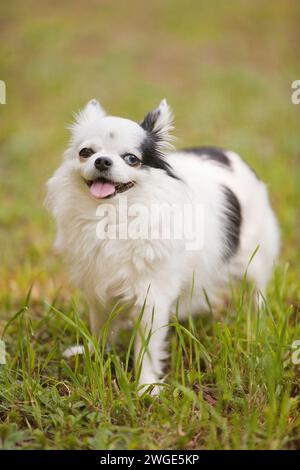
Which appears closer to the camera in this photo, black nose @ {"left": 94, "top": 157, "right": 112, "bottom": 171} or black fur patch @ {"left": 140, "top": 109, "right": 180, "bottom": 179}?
black nose @ {"left": 94, "top": 157, "right": 112, "bottom": 171}

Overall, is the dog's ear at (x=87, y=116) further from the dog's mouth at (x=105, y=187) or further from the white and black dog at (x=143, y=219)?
the dog's mouth at (x=105, y=187)

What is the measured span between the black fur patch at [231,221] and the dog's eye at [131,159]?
0.75 m

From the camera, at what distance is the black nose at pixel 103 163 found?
2.20 meters

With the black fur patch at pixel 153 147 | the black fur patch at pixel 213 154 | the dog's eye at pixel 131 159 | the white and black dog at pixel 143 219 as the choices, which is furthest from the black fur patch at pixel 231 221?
the dog's eye at pixel 131 159

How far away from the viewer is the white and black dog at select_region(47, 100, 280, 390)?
231 cm

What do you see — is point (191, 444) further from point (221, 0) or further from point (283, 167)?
point (221, 0)

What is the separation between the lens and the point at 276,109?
7.93 metres

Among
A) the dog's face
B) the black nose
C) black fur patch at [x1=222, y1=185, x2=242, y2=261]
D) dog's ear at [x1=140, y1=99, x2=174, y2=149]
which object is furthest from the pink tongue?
black fur patch at [x1=222, y1=185, x2=242, y2=261]

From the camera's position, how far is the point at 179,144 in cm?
670

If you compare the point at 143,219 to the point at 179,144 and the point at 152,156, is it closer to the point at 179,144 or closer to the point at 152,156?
the point at 152,156

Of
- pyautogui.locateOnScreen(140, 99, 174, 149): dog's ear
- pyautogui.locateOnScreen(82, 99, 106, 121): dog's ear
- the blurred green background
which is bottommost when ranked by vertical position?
pyautogui.locateOnScreen(140, 99, 174, 149): dog's ear

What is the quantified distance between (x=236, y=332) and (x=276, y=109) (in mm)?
6174

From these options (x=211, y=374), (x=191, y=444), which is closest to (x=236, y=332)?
(x=211, y=374)

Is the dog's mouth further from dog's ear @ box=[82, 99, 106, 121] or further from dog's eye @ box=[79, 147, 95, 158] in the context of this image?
dog's ear @ box=[82, 99, 106, 121]
